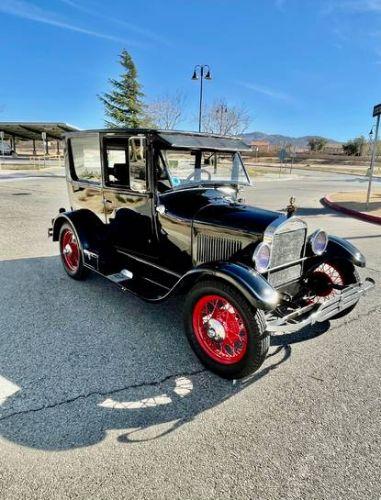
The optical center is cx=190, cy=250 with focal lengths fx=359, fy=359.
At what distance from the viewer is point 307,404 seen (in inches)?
106

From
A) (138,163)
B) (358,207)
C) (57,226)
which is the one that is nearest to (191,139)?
(138,163)

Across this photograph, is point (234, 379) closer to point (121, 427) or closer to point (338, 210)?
point (121, 427)

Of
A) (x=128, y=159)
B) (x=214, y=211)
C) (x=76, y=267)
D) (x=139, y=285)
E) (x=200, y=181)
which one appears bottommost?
(x=76, y=267)

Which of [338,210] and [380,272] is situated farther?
[338,210]

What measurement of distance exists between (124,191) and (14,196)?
10781 mm

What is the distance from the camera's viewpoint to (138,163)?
12.5 feet

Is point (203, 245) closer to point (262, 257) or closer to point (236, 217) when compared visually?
point (236, 217)

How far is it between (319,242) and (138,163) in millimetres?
2084

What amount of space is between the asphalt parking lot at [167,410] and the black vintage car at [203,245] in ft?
1.16

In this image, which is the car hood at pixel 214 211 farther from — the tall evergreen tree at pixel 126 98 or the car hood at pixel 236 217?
the tall evergreen tree at pixel 126 98

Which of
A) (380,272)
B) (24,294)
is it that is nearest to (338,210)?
(380,272)

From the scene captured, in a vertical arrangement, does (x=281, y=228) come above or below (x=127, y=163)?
below

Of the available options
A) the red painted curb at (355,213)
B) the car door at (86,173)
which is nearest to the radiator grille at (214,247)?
the car door at (86,173)

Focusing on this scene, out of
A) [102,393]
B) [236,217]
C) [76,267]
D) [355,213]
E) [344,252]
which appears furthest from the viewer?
[355,213]
